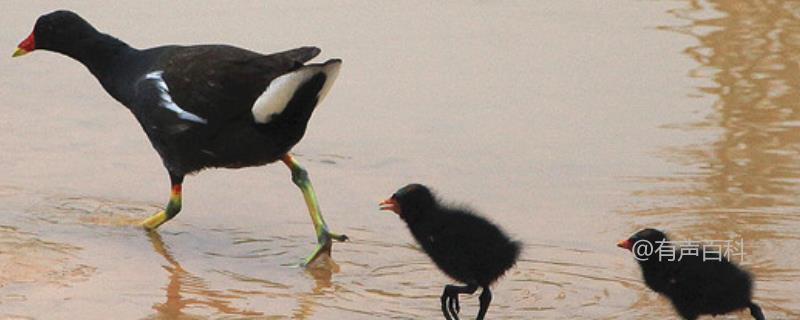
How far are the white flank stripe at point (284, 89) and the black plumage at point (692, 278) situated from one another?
1.44m

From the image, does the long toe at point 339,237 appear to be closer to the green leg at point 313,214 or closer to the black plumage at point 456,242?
the green leg at point 313,214

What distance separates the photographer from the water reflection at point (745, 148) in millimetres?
7773

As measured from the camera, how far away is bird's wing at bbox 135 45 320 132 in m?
7.51

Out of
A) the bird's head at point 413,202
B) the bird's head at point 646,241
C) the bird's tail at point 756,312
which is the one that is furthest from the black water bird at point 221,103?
the bird's tail at point 756,312

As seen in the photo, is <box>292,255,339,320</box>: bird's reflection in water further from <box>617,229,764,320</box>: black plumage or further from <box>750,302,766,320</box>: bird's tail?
<box>750,302,766,320</box>: bird's tail

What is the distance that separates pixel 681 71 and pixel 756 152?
154 cm

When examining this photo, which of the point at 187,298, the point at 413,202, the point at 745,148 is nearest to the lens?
the point at 413,202

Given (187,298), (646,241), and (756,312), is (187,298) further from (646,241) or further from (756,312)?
(756,312)

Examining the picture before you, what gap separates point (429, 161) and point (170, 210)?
1578mm

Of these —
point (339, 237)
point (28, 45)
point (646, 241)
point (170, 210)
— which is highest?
point (28, 45)

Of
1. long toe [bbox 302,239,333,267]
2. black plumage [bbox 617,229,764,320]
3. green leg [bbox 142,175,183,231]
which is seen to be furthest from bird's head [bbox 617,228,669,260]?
green leg [bbox 142,175,183,231]

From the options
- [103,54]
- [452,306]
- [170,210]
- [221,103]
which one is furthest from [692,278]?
[103,54]

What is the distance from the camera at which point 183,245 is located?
7.79 metres

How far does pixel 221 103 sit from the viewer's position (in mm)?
7551
